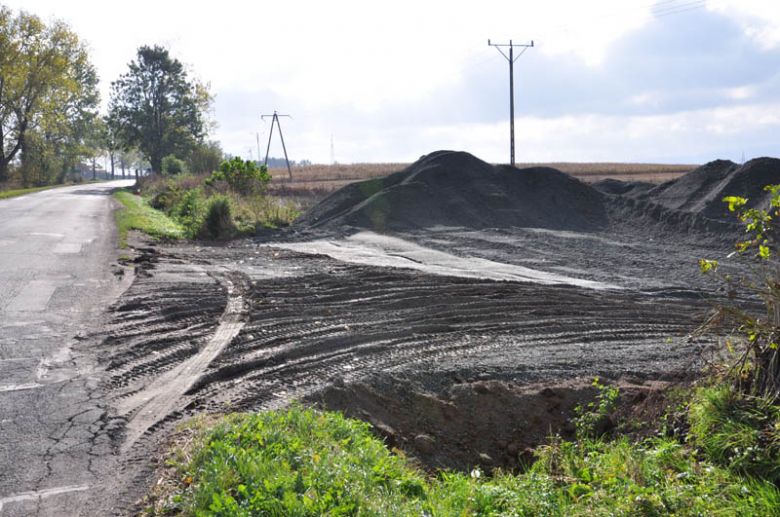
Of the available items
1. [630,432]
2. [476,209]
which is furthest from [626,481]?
[476,209]

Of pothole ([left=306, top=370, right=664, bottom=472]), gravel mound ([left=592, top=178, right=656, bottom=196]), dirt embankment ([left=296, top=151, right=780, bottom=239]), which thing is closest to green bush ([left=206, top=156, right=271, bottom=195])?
dirt embankment ([left=296, top=151, right=780, bottom=239])

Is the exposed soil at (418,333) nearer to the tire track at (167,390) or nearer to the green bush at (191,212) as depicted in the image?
the tire track at (167,390)

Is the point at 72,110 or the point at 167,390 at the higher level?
the point at 72,110

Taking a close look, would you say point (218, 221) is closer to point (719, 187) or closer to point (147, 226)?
point (147, 226)

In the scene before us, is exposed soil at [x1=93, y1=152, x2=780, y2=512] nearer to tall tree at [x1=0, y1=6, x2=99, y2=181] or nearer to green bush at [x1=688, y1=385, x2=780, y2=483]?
green bush at [x1=688, y1=385, x2=780, y2=483]

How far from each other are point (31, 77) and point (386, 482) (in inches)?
2137

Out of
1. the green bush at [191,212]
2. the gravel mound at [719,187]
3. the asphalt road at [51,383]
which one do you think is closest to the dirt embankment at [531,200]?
the gravel mound at [719,187]

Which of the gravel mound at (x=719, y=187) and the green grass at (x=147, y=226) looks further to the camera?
the gravel mound at (x=719, y=187)

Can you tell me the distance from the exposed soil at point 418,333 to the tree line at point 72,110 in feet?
117

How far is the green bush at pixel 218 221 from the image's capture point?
62.5 ft

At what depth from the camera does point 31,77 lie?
155 feet

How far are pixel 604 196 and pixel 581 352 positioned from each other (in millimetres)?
19659

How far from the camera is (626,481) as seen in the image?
3957 millimetres

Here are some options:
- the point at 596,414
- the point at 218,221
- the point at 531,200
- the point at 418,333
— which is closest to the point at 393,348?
the point at 418,333
